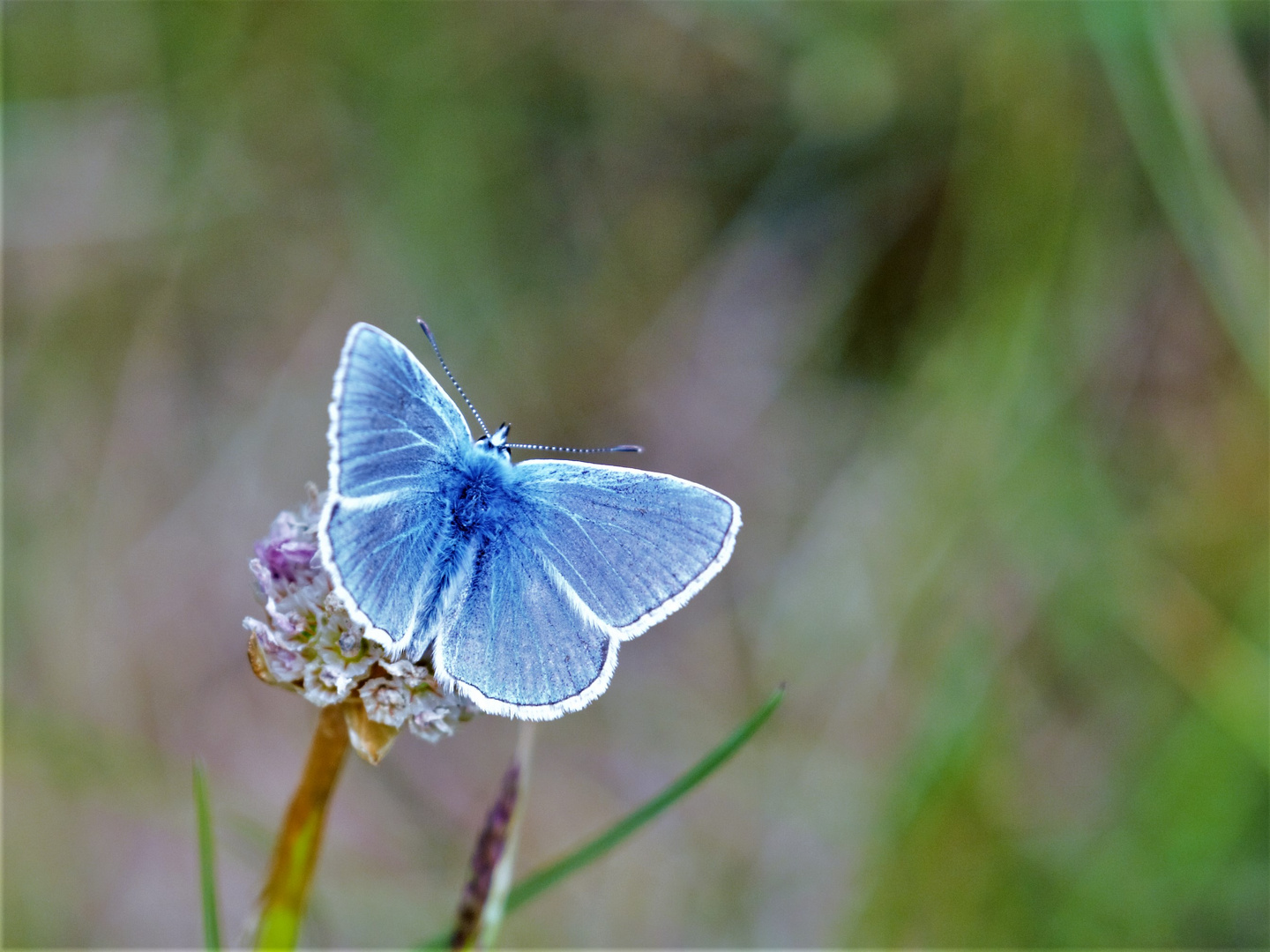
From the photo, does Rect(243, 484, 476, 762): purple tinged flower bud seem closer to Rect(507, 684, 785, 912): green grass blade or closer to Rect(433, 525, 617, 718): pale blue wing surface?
Rect(433, 525, 617, 718): pale blue wing surface

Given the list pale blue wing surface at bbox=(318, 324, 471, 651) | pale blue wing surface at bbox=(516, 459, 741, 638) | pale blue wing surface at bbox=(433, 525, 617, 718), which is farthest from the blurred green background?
pale blue wing surface at bbox=(318, 324, 471, 651)

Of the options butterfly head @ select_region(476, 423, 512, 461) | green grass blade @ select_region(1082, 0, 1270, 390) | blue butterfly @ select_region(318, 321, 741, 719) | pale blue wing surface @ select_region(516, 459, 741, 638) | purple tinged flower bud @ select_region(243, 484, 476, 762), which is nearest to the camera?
purple tinged flower bud @ select_region(243, 484, 476, 762)

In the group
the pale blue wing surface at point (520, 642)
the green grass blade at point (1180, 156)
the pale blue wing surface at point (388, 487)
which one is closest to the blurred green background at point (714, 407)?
the green grass blade at point (1180, 156)

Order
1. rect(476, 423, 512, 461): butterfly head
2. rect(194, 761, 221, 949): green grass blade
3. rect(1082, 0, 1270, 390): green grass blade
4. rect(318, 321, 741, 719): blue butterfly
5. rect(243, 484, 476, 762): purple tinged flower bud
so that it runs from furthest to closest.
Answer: rect(1082, 0, 1270, 390): green grass blade < rect(476, 423, 512, 461): butterfly head < rect(318, 321, 741, 719): blue butterfly < rect(243, 484, 476, 762): purple tinged flower bud < rect(194, 761, 221, 949): green grass blade

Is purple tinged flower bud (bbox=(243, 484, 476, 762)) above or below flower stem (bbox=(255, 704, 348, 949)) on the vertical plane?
above

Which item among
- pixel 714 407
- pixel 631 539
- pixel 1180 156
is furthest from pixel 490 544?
pixel 1180 156

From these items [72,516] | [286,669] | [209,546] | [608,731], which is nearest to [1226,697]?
[608,731]

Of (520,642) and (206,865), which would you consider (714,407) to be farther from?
(206,865)

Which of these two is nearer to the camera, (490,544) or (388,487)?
(388,487)
